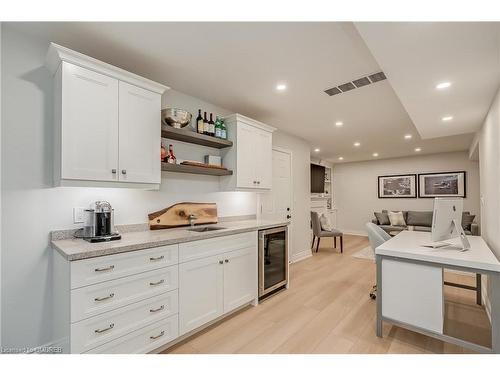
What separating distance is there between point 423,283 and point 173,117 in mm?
2727

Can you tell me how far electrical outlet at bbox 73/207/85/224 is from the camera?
2.00 m

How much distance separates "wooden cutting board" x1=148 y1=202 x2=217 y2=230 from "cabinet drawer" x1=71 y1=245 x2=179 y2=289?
636 millimetres

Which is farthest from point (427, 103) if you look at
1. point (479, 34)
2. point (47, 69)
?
point (47, 69)

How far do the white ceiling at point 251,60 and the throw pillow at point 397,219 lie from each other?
387 centimetres

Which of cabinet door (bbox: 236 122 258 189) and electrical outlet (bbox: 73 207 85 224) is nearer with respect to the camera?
electrical outlet (bbox: 73 207 85 224)

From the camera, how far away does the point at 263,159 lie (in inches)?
135

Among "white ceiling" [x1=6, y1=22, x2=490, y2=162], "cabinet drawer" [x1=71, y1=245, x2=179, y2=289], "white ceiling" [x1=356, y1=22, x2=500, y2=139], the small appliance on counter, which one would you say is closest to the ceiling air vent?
"white ceiling" [x1=6, y1=22, x2=490, y2=162]

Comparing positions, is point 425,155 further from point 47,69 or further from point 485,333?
point 47,69

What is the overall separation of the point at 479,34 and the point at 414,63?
1.20 ft

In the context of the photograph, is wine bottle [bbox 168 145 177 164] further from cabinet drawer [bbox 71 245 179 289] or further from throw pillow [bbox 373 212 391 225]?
throw pillow [bbox 373 212 391 225]

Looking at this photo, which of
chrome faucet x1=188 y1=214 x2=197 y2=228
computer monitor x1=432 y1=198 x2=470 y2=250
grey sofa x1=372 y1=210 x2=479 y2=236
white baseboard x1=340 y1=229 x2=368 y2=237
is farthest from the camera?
white baseboard x1=340 y1=229 x2=368 y2=237

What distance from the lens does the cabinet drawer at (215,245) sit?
82.8 inches

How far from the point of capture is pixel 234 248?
2568 mm

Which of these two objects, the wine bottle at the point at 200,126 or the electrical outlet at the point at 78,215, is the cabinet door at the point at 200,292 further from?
the wine bottle at the point at 200,126
